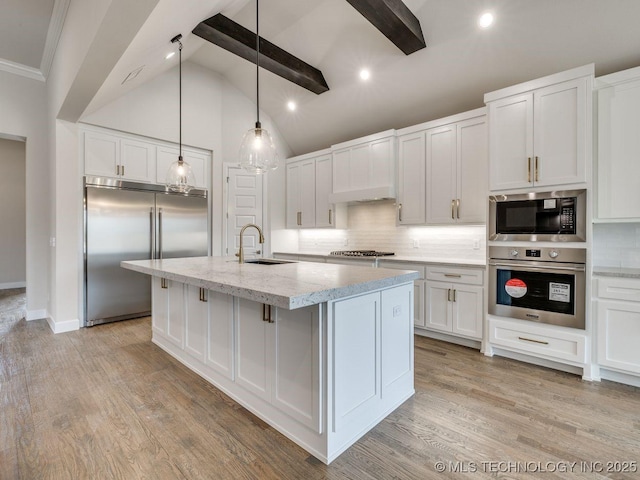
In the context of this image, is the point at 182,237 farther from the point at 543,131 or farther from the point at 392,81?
the point at 543,131

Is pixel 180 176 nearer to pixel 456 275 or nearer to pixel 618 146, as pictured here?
pixel 456 275

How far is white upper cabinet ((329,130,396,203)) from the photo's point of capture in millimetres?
4145

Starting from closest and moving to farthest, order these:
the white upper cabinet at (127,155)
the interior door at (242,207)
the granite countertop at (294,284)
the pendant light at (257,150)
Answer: the granite countertop at (294,284) < the pendant light at (257,150) < the white upper cabinet at (127,155) < the interior door at (242,207)

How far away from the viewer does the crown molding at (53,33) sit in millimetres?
3109

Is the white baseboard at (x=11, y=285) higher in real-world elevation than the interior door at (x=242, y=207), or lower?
lower

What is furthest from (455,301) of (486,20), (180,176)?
(180,176)

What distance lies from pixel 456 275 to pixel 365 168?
6.41ft

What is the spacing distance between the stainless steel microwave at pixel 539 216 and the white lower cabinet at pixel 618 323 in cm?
Answer: 44

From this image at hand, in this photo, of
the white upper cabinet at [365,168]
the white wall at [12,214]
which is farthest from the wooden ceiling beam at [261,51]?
the white wall at [12,214]

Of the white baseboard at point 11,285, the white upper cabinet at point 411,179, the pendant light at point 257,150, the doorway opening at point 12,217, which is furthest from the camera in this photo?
the white baseboard at point 11,285

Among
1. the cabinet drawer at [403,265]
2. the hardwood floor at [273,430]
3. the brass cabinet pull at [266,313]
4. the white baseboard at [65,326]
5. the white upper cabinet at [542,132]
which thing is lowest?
the hardwood floor at [273,430]

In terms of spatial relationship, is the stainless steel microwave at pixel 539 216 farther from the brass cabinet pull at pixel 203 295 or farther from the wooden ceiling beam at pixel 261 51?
the wooden ceiling beam at pixel 261 51

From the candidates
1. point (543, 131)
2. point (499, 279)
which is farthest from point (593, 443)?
point (543, 131)

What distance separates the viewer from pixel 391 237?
4.61 meters
